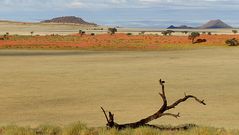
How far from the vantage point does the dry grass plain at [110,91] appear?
16469 millimetres

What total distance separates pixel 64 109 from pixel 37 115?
143cm

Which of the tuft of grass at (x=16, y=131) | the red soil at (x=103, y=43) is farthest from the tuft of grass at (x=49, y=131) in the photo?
the red soil at (x=103, y=43)

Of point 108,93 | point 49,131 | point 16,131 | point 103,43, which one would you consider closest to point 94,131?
point 49,131

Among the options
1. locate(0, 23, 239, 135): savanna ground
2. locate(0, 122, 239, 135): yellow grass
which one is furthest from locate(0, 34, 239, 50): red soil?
locate(0, 122, 239, 135): yellow grass

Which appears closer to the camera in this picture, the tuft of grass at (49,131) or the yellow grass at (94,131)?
the yellow grass at (94,131)

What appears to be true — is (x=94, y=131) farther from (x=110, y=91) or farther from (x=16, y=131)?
(x=110, y=91)

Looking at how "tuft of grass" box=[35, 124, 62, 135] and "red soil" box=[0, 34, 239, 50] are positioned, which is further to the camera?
"red soil" box=[0, 34, 239, 50]

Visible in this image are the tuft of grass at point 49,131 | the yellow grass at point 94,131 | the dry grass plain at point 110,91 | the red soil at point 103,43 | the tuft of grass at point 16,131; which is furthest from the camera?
the red soil at point 103,43

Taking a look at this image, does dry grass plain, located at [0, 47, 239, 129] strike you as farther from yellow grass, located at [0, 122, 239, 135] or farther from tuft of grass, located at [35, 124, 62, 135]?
yellow grass, located at [0, 122, 239, 135]

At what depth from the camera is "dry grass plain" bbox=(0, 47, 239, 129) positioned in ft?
54.0

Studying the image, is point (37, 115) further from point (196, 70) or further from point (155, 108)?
point (196, 70)

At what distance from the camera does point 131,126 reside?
1270cm

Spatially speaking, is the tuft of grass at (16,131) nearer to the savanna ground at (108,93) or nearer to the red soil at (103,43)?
the savanna ground at (108,93)

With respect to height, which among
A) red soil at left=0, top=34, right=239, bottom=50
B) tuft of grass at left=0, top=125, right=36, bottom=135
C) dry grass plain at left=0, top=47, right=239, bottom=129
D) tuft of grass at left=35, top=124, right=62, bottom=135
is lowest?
red soil at left=0, top=34, right=239, bottom=50
